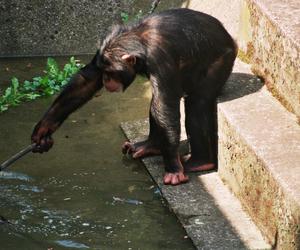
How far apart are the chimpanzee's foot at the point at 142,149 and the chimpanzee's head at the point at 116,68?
76cm

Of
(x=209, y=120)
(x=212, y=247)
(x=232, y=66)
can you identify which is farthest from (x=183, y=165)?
(x=212, y=247)

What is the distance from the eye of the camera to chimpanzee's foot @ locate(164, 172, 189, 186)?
6.50 m

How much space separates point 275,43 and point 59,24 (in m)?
3.37

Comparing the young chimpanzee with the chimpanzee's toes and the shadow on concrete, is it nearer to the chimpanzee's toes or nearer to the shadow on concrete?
the chimpanzee's toes

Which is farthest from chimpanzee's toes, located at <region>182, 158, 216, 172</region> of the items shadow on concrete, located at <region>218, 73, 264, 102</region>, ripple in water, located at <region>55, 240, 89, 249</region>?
ripple in water, located at <region>55, 240, 89, 249</region>

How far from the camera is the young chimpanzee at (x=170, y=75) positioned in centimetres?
627

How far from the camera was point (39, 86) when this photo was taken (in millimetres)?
8328

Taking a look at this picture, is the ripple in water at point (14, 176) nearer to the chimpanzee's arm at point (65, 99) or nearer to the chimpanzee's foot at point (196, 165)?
the chimpanzee's arm at point (65, 99)

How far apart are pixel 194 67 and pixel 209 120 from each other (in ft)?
1.41

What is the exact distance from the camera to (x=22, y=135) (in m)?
7.35

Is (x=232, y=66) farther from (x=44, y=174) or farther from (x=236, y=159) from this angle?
(x=44, y=174)

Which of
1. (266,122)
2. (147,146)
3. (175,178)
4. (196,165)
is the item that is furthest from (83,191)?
(266,122)

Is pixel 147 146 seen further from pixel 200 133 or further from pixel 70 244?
pixel 70 244

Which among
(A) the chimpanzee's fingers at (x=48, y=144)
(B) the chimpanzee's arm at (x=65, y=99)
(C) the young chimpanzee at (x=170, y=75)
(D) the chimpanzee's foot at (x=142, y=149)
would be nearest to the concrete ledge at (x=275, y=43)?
(C) the young chimpanzee at (x=170, y=75)
